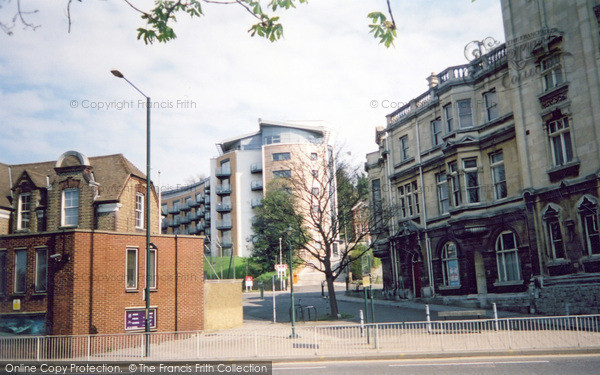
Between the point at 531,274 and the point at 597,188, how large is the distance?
5864mm

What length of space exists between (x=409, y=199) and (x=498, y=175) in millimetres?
8507

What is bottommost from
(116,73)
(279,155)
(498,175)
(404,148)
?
(498,175)

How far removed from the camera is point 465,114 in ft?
96.7

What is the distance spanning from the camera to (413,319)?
2500cm

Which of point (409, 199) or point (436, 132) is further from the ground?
point (436, 132)

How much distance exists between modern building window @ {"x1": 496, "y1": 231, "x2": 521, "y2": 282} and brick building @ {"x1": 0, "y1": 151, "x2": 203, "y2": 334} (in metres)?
16.3

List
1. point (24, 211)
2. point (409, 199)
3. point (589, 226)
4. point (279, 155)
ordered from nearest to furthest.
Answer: point (589, 226) < point (24, 211) < point (409, 199) < point (279, 155)

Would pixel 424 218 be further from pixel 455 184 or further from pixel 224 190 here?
pixel 224 190

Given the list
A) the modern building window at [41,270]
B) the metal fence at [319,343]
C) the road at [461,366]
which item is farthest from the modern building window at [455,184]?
the modern building window at [41,270]

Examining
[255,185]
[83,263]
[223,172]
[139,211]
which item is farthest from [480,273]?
[223,172]

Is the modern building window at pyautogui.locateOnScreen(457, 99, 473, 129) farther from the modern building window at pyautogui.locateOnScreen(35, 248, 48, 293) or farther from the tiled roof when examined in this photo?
the modern building window at pyautogui.locateOnScreen(35, 248, 48, 293)

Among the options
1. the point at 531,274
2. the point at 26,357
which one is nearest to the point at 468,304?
the point at 531,274

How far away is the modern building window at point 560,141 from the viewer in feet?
74.9

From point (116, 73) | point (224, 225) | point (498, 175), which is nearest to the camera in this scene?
point (116, 73)
